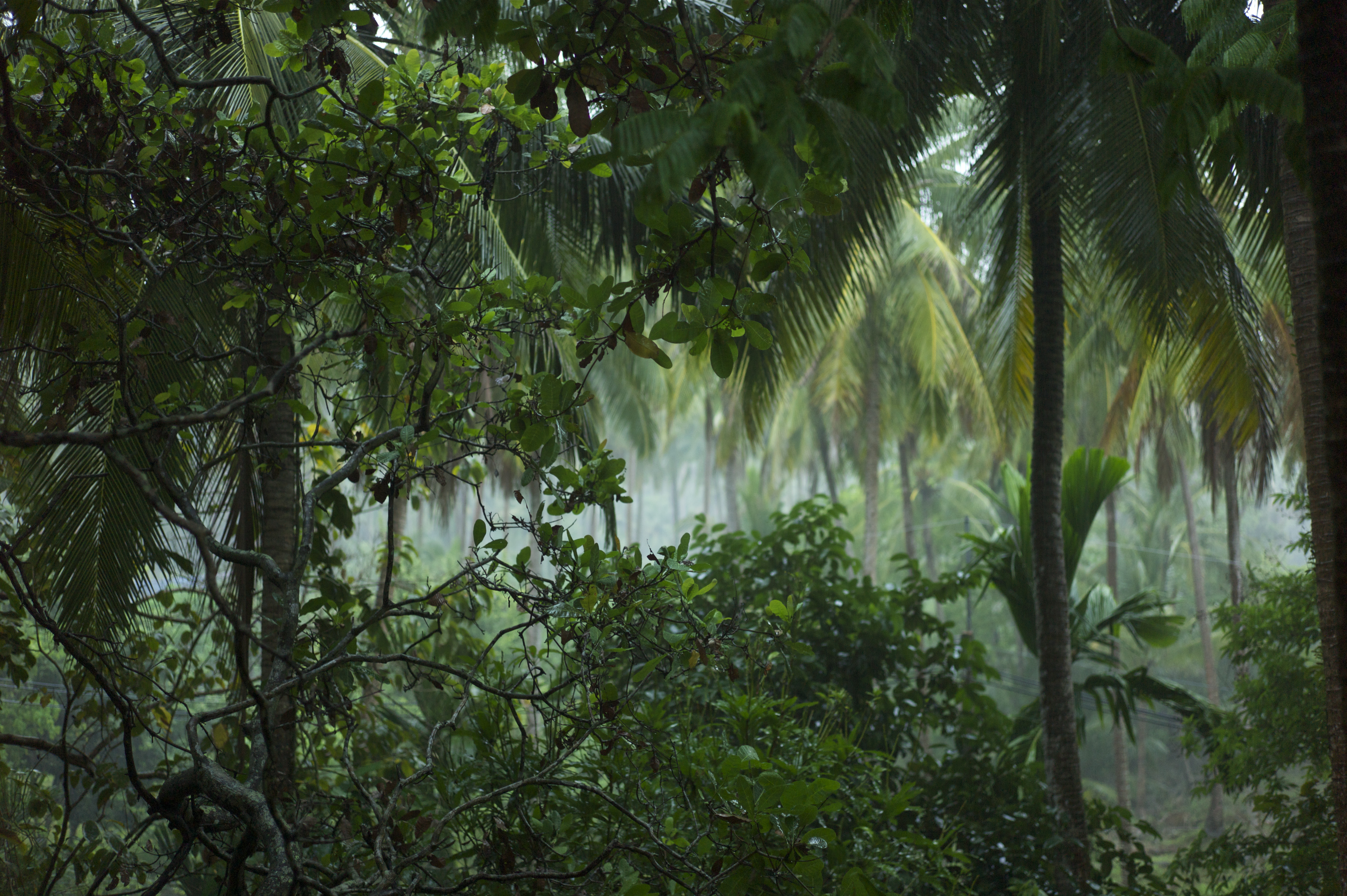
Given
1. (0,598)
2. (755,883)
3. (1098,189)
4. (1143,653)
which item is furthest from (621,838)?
(1143,653)

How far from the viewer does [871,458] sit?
15.9m

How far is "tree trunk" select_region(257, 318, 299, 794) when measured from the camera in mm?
2422

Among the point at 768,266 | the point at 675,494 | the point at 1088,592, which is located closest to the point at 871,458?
the point at 1088,592

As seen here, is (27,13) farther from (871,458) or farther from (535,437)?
(871,458)

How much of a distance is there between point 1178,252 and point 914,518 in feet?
84.1

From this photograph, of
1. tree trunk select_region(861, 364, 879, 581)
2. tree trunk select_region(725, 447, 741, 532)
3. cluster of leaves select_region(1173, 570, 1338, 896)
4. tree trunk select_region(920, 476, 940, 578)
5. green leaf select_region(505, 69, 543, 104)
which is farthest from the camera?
tree trunk select_region(725, 447, 741, 532)

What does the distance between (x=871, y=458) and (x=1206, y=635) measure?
23.3 feet

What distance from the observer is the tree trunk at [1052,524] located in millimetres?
4973

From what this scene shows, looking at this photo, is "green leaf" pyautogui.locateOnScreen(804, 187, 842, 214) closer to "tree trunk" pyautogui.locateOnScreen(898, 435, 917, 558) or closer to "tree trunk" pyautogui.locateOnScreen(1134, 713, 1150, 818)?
"tree trunk" pyautogui.locateOnScreen(898, 435, 917, 558)

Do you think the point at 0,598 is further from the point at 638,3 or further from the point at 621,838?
the point at 638,3

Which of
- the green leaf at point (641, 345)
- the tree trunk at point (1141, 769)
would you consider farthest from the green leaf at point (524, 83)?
the tree trunk at point (1141, 769)

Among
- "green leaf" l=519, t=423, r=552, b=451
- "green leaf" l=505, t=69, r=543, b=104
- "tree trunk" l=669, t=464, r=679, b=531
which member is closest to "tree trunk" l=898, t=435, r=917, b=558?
"green leaf" l=519, t=423, r=552, b=451

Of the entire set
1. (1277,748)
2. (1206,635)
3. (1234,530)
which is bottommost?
(1277,748)

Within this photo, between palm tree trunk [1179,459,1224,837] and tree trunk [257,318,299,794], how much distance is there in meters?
14.4
